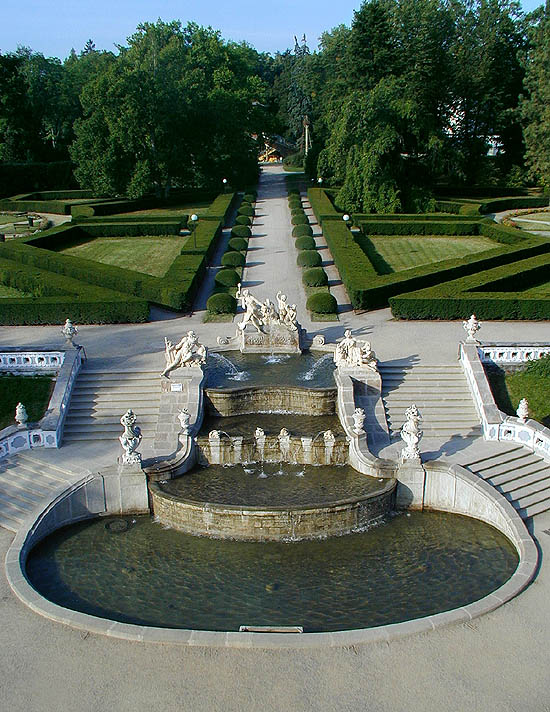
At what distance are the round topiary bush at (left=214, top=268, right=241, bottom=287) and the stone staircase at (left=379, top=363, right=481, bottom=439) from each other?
14302mm

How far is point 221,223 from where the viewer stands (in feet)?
168

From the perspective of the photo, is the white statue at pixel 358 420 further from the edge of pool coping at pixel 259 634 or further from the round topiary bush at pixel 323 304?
the round topiary bush at pixel 323 304

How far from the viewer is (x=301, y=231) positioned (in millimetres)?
48500

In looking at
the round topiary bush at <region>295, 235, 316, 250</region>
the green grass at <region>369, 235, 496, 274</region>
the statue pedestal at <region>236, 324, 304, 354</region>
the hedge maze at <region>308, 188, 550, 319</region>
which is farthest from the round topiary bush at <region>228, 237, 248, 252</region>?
the statue pedestal at <region>236, 324, 304, 354</region>

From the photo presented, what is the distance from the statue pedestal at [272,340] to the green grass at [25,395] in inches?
305

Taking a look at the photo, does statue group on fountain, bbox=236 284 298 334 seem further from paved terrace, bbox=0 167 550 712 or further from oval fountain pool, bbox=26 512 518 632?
paved terrace, bbox=0 167 550 712

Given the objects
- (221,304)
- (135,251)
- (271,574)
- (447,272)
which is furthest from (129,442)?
(135,251)

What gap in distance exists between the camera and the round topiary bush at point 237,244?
45062mm

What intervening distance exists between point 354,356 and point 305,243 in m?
22.1

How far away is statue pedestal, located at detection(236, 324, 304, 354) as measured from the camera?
27.0 meters

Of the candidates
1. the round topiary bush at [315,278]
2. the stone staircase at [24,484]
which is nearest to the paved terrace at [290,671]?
the stone staircase at [24,484]

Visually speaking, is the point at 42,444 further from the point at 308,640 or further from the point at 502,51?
the point at 502,51

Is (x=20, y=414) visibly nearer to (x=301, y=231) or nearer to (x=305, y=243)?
(x=305, y=243)

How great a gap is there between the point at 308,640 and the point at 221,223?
41.4 metres
